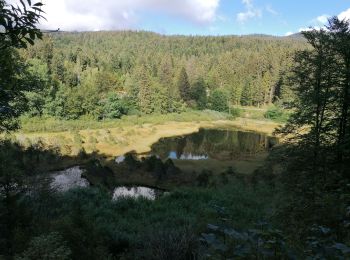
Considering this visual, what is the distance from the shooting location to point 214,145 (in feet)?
185

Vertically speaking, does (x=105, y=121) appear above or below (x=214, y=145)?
above

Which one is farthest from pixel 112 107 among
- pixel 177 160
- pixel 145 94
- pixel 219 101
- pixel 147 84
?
pixel 177 160

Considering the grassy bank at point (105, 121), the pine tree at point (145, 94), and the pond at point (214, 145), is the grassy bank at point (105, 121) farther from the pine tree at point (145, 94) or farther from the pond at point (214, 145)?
the pond at point (214, 145)

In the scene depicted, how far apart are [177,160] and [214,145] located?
15880 millimetres

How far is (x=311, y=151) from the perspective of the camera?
1864 centimetres

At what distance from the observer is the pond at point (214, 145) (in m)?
48.4

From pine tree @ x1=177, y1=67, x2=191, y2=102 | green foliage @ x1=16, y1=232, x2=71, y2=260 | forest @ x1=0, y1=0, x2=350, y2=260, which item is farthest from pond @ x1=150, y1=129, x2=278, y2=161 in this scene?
green foliage @ x1=16, y1=232, x2=71, y2=260

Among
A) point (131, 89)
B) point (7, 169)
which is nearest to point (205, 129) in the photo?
point (131, 89)

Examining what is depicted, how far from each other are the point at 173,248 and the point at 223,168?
31131 millimetres

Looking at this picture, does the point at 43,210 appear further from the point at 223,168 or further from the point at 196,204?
the point at 223,168

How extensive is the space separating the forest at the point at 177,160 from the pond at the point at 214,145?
10.6 inches

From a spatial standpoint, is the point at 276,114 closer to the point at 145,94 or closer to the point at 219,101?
the point at 219,101

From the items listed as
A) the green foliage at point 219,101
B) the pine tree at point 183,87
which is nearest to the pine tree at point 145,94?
the pine tree at point 183,87

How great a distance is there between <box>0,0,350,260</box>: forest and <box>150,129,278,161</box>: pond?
10.6 inches
